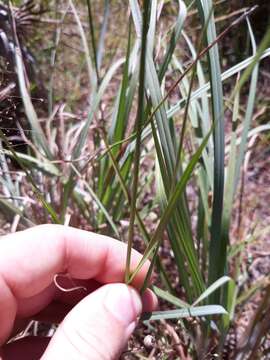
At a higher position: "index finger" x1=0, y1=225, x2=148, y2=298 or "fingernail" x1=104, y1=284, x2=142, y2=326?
"index finger" x1=0, y1=225, x2=148, y2=298

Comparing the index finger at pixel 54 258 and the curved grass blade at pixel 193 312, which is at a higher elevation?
the index finger at pixel 54 258

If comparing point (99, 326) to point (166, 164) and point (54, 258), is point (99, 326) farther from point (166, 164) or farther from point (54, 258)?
point (166, 164)

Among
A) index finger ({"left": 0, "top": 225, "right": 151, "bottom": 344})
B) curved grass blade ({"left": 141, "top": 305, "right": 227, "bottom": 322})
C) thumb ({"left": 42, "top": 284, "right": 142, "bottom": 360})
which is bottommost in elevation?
curved grass blade ({"left": 141, "top": 305, "right": 227, "bottom": 322})

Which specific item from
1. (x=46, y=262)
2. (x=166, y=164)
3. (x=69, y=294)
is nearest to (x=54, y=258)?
(x=46, y=262)

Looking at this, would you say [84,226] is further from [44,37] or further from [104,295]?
[44,37]

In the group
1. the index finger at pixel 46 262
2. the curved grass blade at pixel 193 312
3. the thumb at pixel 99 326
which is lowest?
the curved grass blade at pixel 193 312

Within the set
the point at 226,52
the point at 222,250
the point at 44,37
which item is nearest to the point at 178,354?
the point at 222,250
